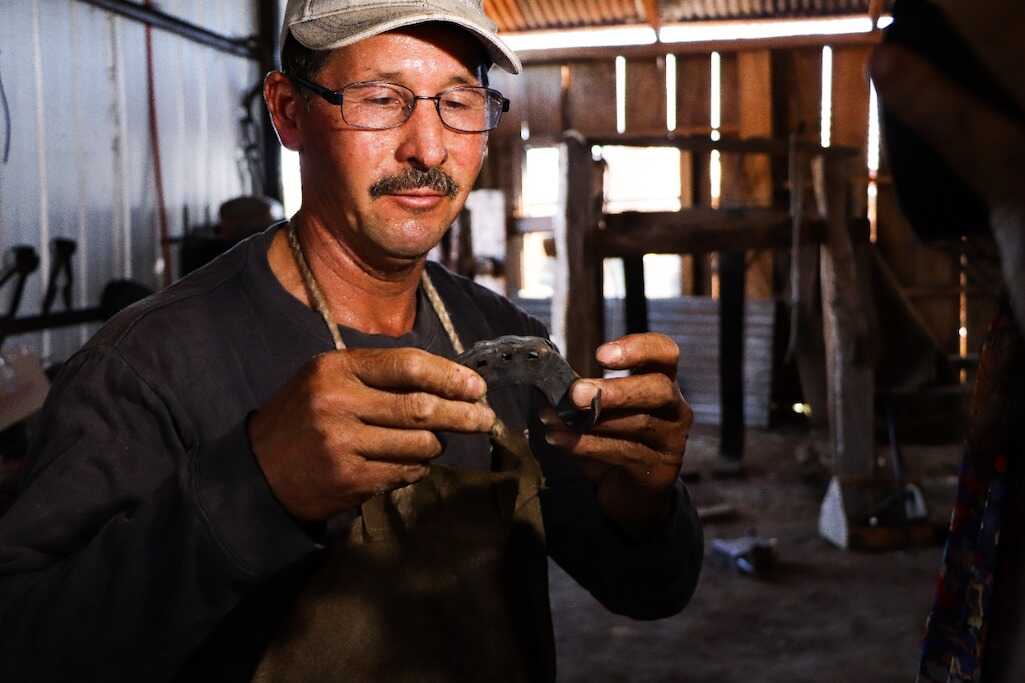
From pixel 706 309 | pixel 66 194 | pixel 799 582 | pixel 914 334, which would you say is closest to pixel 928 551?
pixel 799 582

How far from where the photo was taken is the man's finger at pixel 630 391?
145 centimetres

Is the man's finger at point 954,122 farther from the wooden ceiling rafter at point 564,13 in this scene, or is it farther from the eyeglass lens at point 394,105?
the wooden ceiling rafter at point 564,13

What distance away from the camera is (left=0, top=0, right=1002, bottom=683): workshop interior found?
16.1ft

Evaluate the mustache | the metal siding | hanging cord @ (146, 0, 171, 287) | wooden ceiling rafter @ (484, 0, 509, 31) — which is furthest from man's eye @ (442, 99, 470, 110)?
wooden ceiling rafter @ (484, 0, 509, 31)

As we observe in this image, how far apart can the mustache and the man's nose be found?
0.05ft

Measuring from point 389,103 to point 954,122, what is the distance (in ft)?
4.04

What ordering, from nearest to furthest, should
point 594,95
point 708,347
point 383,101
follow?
point 383,101 < point 708,347 < point 594,95

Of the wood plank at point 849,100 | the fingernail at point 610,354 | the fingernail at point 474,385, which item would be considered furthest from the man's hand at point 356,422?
the wood plank at point 849,100

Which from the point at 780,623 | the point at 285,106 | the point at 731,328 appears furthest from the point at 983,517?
the point at 731,328

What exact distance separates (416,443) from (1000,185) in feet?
2.59

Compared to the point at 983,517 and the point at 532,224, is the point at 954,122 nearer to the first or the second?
the point at 983,517

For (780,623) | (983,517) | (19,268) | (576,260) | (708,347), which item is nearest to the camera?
(983,517)

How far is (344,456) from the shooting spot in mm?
1225

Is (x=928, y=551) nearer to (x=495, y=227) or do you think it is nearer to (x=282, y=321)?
(x=282, y=321)
